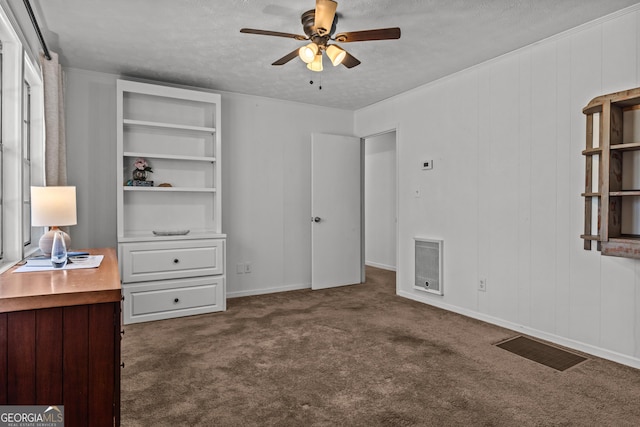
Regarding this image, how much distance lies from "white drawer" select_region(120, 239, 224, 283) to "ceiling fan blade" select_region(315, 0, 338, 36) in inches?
94.6

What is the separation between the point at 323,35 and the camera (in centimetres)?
251

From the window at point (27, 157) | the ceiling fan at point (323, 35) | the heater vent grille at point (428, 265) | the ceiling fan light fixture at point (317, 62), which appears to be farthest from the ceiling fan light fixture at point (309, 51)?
the heater vent grille at point (428, 265)

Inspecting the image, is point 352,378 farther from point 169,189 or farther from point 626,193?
point 169,189

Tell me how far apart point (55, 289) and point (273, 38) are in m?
2.44

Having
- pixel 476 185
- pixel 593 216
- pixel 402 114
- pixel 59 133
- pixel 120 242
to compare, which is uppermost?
pixel 402 114

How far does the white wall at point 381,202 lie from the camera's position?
256 inches

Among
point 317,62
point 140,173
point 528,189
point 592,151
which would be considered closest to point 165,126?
point 140,173

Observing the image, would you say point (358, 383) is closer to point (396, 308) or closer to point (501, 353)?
point (501, 353)

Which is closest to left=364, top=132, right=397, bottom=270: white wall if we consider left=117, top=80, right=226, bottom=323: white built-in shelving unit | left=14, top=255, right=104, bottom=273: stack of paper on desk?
left=117, top=80, right=226, bottom=323: white built-in shelving unit

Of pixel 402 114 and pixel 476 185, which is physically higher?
pixel 402 114

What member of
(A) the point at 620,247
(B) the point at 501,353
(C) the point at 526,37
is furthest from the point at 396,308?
(C) the point at 526,37

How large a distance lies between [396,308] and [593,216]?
2001 mm

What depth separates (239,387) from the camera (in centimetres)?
232

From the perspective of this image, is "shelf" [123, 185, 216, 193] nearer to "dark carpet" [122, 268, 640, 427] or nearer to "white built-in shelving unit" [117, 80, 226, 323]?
"white built-in shelving unit" [117, 80, 226, 323]
